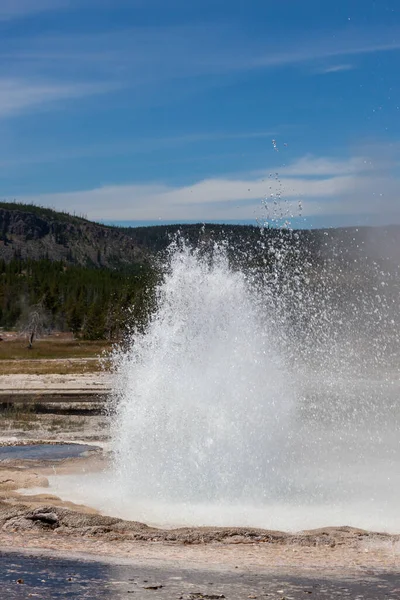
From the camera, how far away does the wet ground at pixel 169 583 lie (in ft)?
33.9

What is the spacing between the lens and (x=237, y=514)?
51.0ft

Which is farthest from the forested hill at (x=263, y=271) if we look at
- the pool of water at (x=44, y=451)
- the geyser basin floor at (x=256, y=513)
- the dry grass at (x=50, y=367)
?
the geyser basin floor at (x=256, y=513)

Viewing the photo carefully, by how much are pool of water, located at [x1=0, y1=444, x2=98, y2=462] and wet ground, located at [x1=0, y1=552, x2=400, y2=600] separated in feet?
34.7

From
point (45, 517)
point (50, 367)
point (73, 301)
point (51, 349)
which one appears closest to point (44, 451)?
point (45, 517)

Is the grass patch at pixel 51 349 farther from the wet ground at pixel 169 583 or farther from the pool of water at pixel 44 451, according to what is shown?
the wet ground at pixel 169 583

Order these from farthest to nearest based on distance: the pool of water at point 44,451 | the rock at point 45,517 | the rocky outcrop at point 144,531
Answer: the pool of water at point 44,451 → the rock at point 45,517 → the rocky outcrop at point 144,531

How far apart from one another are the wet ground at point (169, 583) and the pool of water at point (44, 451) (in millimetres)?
10580

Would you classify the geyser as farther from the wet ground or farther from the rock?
the wet ground

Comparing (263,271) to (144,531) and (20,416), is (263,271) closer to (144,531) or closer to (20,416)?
(20,416)

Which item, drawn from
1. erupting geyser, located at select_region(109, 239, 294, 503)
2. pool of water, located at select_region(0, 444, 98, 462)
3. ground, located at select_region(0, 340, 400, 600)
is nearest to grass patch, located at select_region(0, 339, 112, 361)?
pool of water, located at select_region(0, 444, 98, 462)

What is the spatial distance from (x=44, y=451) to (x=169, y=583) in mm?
13658

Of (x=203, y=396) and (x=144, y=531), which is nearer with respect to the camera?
(x=144, y=531)

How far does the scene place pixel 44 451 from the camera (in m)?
24.0

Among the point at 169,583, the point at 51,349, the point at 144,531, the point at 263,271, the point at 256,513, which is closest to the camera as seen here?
the point at 169,583
